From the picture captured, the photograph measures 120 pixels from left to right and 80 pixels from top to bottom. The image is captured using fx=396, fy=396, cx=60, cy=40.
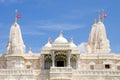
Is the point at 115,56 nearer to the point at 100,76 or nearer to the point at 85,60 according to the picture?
the point at 85,60

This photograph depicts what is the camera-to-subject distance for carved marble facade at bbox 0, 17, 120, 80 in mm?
56031

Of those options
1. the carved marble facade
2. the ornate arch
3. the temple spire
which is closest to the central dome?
the carved marble facade

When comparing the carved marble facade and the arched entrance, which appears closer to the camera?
the carved marble facade

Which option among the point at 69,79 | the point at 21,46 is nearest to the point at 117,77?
the point at 69,79

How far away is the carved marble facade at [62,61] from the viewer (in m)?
56.0

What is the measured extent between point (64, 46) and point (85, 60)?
278 inches

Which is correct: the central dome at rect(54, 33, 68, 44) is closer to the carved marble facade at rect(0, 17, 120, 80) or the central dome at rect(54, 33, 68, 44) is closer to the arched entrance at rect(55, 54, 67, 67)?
the carved marble facade at rect(0, 17, 120, 80)

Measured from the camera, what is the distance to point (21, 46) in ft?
218

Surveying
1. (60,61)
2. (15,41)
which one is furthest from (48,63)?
(15,41)

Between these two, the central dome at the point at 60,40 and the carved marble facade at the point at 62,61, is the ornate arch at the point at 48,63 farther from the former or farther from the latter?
the central dome at the point at 60,40

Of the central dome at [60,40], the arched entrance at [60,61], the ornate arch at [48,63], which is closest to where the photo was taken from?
the central dome at [60,40]

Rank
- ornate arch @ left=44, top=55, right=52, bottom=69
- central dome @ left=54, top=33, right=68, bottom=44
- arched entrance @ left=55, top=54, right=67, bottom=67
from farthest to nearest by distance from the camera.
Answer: ornate arch @ left=44, top=55, right=52, bottom=69 < arched entrance @ left=55, top=54, right=67, bottom=67 < central dome @ left=54, top=33, right=68, bottom=44

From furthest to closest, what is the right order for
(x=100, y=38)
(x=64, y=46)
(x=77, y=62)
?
(x=100, y=38)
(x=77, y=62)
(x=64, y=46)

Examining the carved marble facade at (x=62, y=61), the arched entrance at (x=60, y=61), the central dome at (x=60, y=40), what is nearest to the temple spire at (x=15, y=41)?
the carved marble facade at (x=62, y=61)
